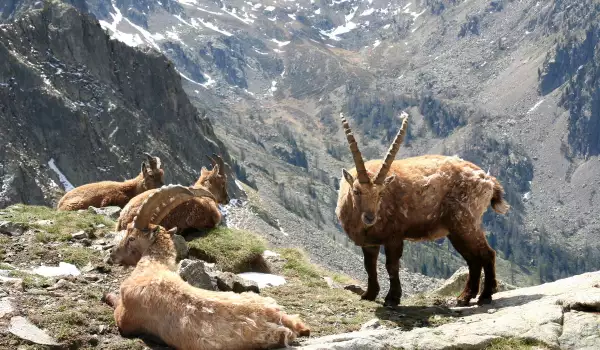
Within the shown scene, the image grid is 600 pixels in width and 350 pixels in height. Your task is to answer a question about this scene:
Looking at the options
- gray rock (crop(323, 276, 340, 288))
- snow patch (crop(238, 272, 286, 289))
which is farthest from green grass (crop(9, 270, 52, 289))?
gray rock (crop(323, 276, 340, 288))

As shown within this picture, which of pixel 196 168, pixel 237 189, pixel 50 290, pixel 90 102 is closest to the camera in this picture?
pixel 50 290

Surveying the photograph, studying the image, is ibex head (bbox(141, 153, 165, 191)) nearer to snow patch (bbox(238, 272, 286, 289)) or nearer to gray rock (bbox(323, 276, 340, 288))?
gray rock (bbox(323, 276, 340, 288))

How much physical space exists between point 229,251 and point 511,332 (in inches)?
Answer: 363

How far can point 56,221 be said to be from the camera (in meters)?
18.6

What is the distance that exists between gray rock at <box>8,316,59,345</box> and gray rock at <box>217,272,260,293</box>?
3.56 metres

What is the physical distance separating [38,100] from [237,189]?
7802 centimetres

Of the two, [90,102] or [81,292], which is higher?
[81,292]

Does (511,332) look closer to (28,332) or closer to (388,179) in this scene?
(388,179)

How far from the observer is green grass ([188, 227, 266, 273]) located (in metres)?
17.1

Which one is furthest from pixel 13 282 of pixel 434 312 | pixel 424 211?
pixel 424 211

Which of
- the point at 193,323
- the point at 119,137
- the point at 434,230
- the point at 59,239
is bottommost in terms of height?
the point at 119,137

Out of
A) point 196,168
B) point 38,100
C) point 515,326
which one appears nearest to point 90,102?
point 38,100

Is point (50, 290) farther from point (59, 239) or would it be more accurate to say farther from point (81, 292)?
point (59, 239)

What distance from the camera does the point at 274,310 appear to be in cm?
965
